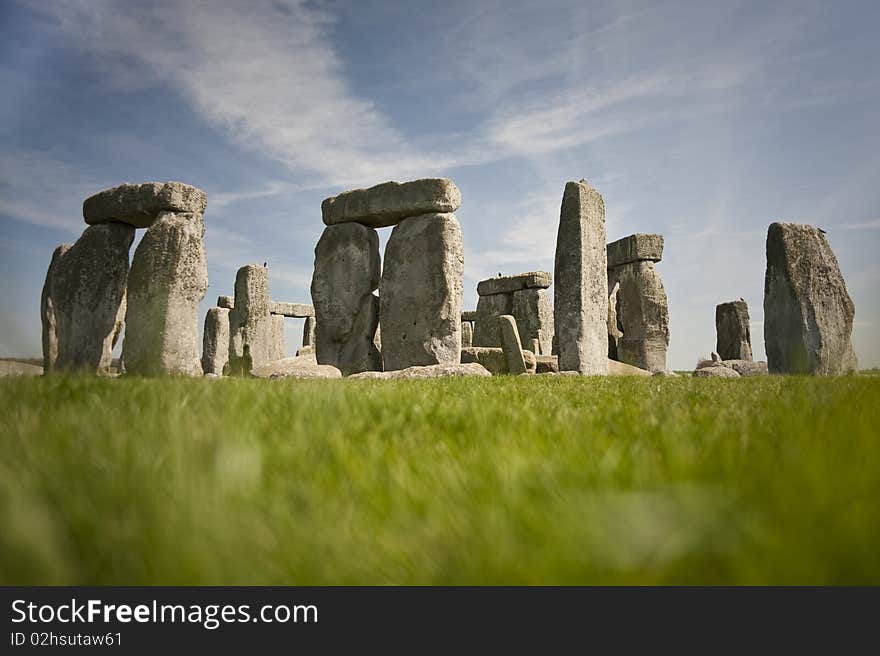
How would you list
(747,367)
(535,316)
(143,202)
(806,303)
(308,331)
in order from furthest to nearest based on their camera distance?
(308,331) < (535,316) < (747,367) < (806,303) < (143,202)

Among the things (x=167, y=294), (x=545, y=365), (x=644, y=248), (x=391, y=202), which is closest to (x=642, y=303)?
(x=644, y=248)

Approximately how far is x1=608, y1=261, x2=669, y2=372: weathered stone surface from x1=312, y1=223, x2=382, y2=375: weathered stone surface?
22.4 feet

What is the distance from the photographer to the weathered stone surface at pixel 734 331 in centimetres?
1930

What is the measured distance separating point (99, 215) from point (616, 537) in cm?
996

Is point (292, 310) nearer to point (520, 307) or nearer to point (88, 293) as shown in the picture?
point (520, 307)

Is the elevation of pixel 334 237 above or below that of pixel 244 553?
above

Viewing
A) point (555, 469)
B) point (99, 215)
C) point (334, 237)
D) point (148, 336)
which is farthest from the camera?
point (334, 237)

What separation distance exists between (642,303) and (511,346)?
5.02 metres

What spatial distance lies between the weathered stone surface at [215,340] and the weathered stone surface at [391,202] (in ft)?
29.9

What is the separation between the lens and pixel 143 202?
846 centimetres
